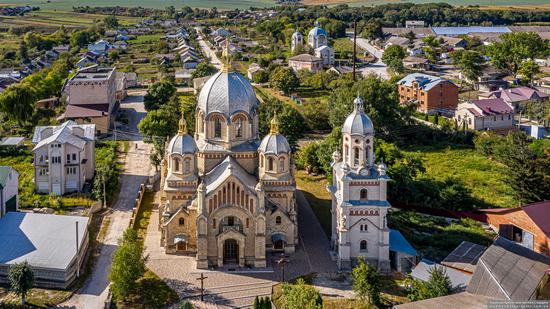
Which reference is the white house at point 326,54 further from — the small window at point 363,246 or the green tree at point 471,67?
the small window at point 363,246

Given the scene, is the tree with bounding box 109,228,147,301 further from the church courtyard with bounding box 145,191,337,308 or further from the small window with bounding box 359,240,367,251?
the small window with bounding box 359,240,367,251

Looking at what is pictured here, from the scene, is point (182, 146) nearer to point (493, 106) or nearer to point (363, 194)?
point (363, 194)

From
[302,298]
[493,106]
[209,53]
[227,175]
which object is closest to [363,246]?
[302,298]

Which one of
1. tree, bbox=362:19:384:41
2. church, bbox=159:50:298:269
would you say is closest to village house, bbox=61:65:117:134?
church, bbox=159:50:298:269

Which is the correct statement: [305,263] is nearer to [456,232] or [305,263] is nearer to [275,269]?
[275,269]

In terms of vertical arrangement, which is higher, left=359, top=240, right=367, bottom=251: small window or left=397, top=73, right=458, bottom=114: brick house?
left=397, top=73, right=458, bottom=114: brick house
